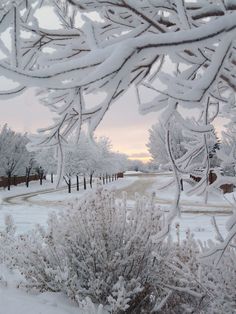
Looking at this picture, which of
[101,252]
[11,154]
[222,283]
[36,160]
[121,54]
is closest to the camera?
[121,54]

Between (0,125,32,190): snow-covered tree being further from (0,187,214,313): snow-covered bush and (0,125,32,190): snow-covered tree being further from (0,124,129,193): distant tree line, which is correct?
(0,187,214,313): snow-covered bush

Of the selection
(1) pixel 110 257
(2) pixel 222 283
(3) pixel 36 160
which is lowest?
(2) pixel 222 283

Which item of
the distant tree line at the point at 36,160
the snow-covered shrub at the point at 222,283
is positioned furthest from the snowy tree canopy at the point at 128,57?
the distant tree line at the point at 36,160

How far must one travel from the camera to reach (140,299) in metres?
4.49

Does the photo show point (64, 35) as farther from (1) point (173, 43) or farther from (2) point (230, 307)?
(2) point (230, 307)

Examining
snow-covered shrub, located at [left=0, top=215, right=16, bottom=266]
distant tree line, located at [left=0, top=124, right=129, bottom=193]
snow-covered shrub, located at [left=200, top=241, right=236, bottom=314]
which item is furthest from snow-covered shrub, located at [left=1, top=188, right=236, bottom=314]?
distant tree line, located at [left=0, top=124, right=129, bottom=193]

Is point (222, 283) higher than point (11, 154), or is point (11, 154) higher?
point (11, 154)

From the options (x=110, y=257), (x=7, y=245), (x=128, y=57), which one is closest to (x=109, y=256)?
(x=110, y=257)

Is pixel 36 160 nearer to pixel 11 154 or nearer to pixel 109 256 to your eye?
pixel 11 154

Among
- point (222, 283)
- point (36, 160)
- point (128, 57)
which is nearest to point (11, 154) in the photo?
point (36, 160)

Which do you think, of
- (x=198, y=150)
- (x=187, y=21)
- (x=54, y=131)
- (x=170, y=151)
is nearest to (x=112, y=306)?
(x=198, y=150)

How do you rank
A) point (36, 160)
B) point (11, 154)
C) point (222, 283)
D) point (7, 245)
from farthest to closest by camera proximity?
point (36, 160) < point (11, 154) < point (7, 245) < point (222, 283)

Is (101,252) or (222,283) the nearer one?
(222,283)

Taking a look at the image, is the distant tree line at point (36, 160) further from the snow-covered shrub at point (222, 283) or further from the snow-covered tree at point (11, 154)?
the snow-covered shrub at point (222, 283)
